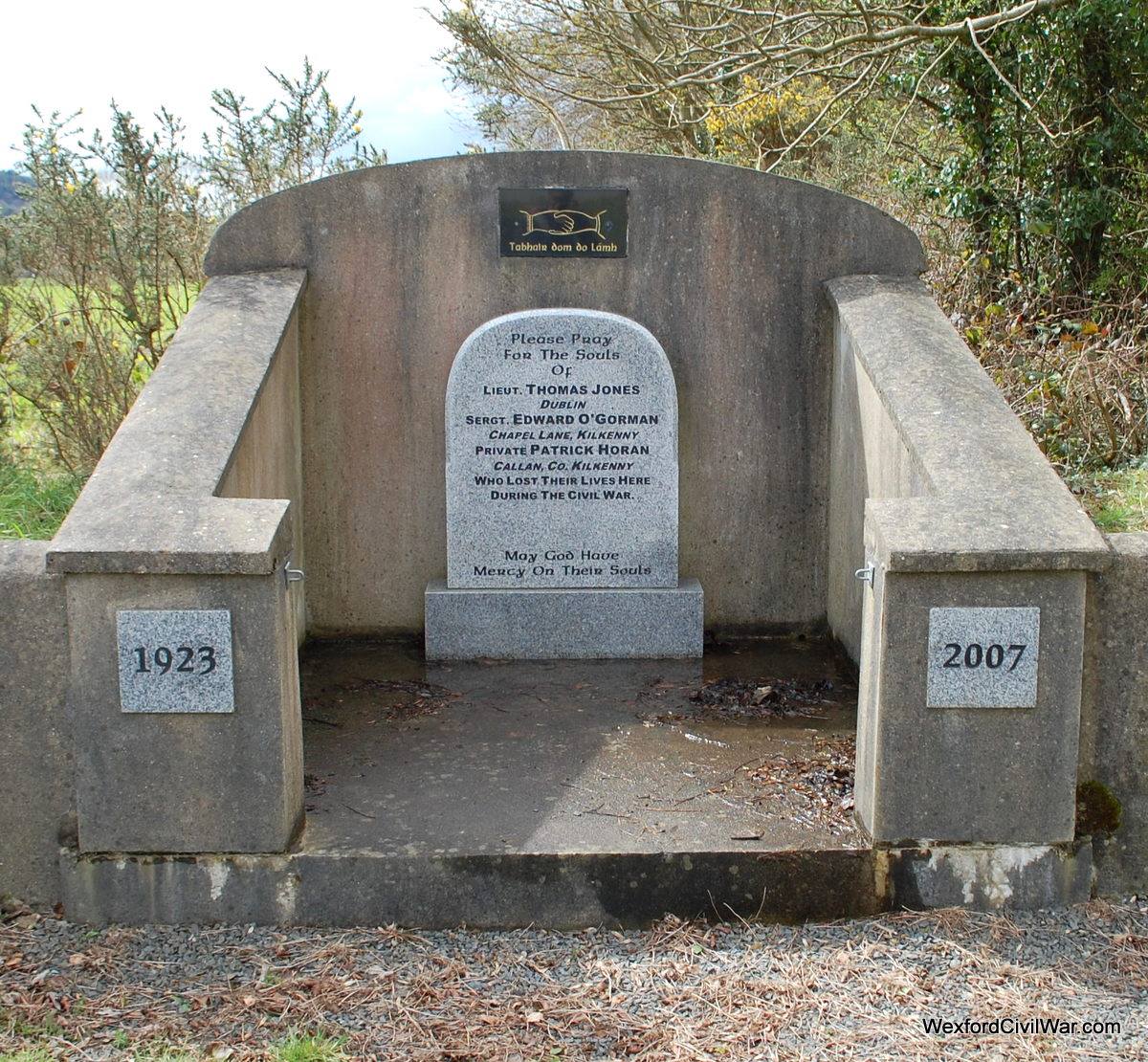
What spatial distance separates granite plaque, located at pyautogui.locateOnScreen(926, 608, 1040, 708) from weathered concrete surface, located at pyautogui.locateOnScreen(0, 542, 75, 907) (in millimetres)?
2403

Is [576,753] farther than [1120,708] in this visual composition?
Yes

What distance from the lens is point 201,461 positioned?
3869 millimetres

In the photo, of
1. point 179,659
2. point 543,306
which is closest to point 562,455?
point 543,306

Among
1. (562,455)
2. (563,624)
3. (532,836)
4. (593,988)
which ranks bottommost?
(593,988)

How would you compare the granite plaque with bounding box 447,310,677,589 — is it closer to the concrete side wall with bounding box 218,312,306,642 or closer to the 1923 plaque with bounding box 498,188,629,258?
the 1923 plaque with bounding box 498,188,629,258

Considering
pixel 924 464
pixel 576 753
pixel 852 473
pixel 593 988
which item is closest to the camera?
pixel 593 988

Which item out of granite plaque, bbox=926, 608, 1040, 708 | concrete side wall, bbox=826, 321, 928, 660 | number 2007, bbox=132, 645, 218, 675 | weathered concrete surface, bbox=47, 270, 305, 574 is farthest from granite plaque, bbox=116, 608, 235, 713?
concrete side wall, bbox=826, 321, 928, 660

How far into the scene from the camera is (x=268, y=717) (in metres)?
3.45

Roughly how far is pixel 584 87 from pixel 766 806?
10.6 metres

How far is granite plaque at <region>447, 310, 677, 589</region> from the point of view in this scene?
5.36 meters

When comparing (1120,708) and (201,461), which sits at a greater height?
(201,461)

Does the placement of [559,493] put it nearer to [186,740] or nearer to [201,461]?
[201,461]

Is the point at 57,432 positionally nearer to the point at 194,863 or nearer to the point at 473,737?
the point at 473,737

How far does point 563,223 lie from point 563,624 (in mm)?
1711
